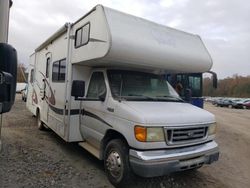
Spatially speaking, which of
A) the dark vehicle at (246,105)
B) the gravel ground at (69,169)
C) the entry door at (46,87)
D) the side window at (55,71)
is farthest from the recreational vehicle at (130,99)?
the dark vehicle at (246,105)

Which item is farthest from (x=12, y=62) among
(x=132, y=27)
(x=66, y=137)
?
(x=66, y=137)

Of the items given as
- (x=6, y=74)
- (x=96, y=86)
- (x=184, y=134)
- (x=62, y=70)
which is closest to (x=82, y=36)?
(x=96, y=86)

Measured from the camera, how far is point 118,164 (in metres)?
4.79

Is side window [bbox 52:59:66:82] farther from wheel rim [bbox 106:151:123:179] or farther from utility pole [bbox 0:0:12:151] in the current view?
utility pole [bbox 0:0:12:151]

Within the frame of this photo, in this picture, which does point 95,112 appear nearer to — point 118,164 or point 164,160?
point 118,164

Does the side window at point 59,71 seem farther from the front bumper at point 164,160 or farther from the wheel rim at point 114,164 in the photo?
the front bumper at point 164,160

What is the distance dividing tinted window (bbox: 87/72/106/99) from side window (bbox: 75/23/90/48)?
Result: 734 millimetres

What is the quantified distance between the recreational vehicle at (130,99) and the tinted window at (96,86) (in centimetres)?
2

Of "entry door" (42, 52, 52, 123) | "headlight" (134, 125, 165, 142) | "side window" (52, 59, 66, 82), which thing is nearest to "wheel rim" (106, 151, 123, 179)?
"headlight" (134, 125, 165, 142)

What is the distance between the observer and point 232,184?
5.54 m

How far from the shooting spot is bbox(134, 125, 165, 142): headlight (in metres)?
4.34

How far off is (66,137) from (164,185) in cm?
257

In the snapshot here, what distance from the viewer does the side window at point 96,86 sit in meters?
5.64

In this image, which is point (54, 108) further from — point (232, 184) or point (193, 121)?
point (232, 184)
